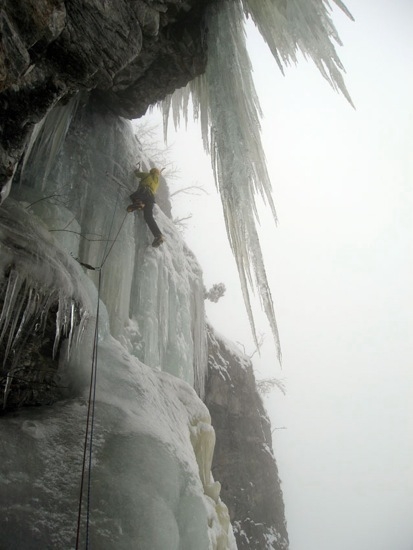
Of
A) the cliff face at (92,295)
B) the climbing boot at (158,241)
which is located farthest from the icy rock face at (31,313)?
the climbing boot at (158,241)

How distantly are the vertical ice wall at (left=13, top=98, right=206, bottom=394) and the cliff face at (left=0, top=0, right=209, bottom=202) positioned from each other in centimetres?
111

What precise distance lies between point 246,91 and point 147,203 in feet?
6.17

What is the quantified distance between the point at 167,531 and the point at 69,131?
4.56 m

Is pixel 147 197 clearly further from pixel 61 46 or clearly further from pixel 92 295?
pixel 61 46

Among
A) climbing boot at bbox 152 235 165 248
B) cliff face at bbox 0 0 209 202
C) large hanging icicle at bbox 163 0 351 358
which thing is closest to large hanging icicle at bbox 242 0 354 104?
large hanging icicle at bbox 163 0 351 358

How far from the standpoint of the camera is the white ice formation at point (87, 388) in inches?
71.6

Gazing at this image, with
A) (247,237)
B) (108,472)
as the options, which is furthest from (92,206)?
(108,472)

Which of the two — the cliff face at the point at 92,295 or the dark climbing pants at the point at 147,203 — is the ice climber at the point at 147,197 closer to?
the dark climbing pants at the point at 147,203

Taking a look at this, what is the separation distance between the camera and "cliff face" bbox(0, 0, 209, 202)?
1954mm

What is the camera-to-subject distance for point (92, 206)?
4883mm

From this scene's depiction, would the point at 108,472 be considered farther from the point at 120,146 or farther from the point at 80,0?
Answer: the point at 120,146

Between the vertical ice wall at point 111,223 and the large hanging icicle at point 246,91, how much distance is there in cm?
137

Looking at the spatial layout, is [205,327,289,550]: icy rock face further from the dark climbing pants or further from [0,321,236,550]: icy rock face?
[0,321,236,550]: icy rock face

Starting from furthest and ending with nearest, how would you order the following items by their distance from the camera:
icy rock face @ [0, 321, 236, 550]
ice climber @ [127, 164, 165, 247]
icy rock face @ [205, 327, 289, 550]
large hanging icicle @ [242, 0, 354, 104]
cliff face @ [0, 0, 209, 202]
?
icy rock face @ [205, 327, 289, 550]
ice climber @ [127, 164, 165, 247]
large hanging icicle @ [242, 0, 354, 104]
cliff face @ [0, 0, 209, 202]
icy rock face @ [0, 321, 236, 550]
